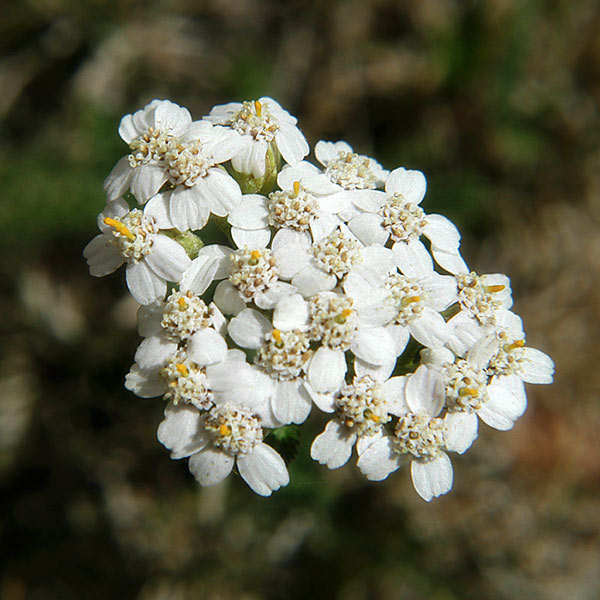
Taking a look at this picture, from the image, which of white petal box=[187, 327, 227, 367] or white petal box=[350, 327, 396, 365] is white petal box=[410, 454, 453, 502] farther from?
white petal box=[187, 327, 227, 367]

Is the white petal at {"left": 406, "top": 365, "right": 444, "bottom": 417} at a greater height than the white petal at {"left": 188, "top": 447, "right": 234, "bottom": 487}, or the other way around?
the white petal at {"left": 406, "top": 365, "right": 444, "bottom": 417}

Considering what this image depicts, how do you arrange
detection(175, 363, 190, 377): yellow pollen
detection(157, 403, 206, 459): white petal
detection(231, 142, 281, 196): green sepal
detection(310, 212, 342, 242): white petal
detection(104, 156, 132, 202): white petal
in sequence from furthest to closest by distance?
1. detection(231, 142, 281, 196): green sepal
2. detection(104, 156, 132, 202): white petal
3. detection(310, 212, 342, 242): white petal
4. detection(157, 403, 206, 459): white petal
5. detection(175, 363, 190, 377): yellow pollen

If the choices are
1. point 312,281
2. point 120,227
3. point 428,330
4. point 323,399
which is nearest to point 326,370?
point 323,399

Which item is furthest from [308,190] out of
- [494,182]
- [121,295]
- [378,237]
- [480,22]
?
[480,22]

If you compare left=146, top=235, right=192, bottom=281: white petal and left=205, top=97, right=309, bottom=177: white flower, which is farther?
left=205, top=97, right=309, bottom=177: white flower

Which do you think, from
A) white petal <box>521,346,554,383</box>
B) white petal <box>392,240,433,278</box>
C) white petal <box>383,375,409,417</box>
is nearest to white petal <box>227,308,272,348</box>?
white petal <box>383,375,409,417</box>

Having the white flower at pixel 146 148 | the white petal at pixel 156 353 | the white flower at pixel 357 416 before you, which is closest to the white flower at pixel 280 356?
the white flower at pixel 357 416

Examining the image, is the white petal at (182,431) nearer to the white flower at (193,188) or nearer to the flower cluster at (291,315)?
the flower cluster at (291,315)

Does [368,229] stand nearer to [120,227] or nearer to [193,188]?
[193,188]
